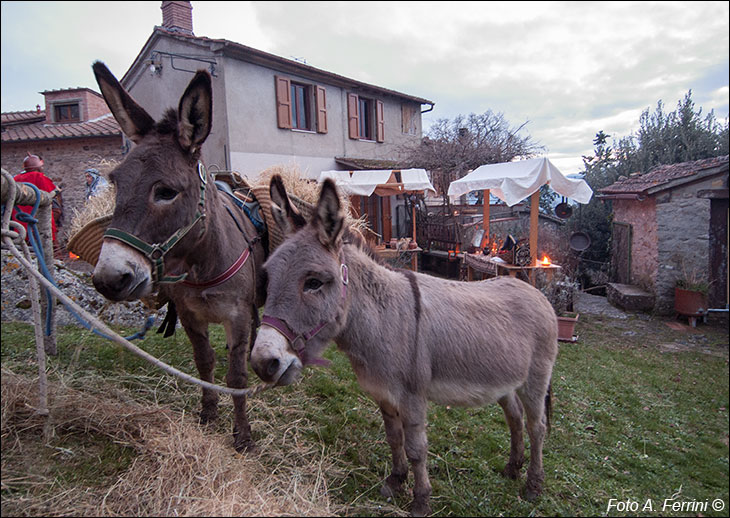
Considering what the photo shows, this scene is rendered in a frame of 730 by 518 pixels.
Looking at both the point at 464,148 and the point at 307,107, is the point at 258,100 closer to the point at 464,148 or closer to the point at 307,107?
the point at 307,107

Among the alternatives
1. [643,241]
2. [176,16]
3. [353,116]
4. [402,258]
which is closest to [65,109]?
[176,16]

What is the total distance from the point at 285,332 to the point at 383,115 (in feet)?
57.0

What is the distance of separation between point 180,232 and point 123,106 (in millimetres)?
805

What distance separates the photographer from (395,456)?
105 inches

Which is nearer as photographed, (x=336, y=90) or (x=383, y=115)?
(x=336, y=90)

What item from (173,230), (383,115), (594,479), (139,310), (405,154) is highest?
(383,115)

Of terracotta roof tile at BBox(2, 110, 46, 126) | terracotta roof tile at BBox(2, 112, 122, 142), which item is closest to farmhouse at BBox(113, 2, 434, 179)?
terracotta roof tile at BBox(2, 112, 122, 142)

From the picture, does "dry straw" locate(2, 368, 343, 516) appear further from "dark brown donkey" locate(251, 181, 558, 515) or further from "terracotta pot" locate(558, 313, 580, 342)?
"terracotta pot" locate(558, 313, 580, 342)

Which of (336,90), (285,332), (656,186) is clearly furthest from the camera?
(336,90)

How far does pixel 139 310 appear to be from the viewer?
640 centimetres

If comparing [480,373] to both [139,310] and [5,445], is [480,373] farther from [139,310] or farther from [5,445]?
[139,310]

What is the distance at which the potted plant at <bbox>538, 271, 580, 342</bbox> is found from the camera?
6.97 m

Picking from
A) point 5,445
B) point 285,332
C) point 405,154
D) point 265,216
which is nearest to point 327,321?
point 285,332

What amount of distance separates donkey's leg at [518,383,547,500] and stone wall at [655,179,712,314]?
28.5 feet
